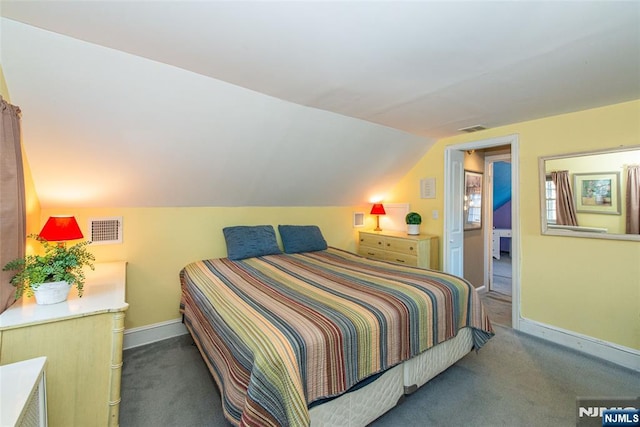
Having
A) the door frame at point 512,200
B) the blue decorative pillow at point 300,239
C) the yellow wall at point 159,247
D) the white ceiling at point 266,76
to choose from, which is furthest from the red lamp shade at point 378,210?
the yellow wall at point 159,247

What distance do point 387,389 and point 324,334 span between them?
0.68 m

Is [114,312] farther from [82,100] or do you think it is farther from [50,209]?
[50,209]

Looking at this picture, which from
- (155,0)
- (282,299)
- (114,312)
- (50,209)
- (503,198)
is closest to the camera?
(155,0)

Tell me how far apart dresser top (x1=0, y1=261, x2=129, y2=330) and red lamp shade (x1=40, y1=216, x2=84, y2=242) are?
1.18 feet

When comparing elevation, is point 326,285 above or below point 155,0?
below

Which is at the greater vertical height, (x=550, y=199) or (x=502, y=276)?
(x=550, y=199)

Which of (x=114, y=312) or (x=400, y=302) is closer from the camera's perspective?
(x=114, y=312)

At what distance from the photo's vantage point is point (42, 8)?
130 centimetres

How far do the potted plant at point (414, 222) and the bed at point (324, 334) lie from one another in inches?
53.3

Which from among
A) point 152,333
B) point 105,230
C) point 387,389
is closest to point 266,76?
point 105,230

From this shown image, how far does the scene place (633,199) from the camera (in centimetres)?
224

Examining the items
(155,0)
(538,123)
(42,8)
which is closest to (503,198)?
A: (538,123)

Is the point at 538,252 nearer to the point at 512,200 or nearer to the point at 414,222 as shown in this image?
the point at 512,200

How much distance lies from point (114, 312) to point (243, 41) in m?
1.64
